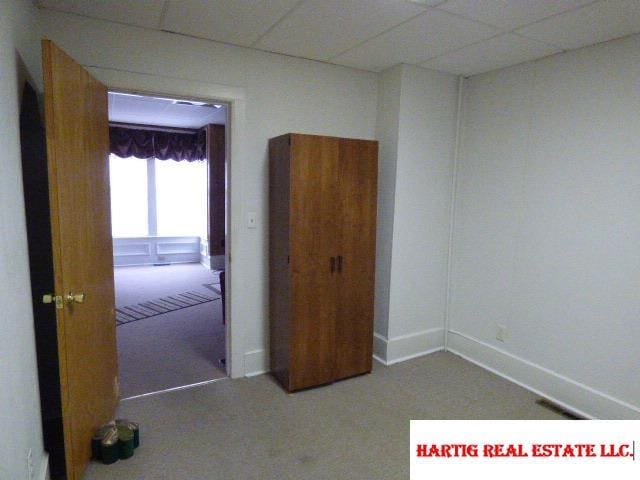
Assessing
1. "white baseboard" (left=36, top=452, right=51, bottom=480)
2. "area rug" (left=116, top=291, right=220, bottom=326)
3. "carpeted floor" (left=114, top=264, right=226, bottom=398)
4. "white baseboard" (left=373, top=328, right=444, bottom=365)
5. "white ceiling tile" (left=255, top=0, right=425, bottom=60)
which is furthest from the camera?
"area rug" (left=116, top=291, right=220, bottom=326)

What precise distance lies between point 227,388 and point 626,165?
285 centimetres

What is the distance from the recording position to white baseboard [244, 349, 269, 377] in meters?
2.99

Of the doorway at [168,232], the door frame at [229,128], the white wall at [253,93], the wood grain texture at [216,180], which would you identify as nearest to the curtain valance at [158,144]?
the doorway at [168,232]

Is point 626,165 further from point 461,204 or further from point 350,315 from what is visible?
point 350,315

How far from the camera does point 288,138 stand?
2.56 metres

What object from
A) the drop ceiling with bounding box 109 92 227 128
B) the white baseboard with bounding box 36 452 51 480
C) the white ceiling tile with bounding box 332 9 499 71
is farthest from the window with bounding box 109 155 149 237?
the white baseboard with bounding box 36 452 51 480

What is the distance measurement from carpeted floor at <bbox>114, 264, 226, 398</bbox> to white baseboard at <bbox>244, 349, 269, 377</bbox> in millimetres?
198

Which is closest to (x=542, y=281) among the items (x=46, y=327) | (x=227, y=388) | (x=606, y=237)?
(x=606, y=237)

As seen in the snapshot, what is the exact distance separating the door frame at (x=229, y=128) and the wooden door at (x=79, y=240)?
0.56ft

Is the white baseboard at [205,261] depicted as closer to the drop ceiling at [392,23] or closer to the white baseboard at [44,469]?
the drop ceiling at [392,23]

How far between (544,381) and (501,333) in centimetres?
43

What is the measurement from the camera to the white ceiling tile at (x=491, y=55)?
2.46m

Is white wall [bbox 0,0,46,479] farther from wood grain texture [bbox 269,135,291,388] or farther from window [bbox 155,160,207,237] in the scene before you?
window [bbox 155,160,207,237]

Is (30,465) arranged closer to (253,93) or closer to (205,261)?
(253,93)
